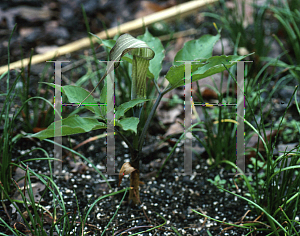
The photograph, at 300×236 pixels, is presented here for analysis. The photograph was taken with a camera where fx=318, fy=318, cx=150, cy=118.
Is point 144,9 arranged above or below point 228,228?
above

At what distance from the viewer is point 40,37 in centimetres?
242

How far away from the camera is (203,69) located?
3.14ft

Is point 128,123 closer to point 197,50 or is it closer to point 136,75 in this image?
point 136,75

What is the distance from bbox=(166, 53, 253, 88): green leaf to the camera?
2.92 ft

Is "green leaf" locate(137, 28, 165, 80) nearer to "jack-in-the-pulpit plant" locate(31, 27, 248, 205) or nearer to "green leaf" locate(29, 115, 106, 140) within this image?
"jack-in-the-pulpit plant" locate(31, 27, 248, 205)

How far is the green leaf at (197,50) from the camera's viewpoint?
1057 millimetres

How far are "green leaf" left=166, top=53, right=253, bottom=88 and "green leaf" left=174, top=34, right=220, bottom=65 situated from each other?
0.33ft

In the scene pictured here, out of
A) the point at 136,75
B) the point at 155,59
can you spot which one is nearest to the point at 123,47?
the point at 136,75

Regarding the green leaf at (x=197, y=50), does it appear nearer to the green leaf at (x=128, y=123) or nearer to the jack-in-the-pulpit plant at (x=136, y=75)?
the jack-in-the-pulpit plant at (x=136, y=75)

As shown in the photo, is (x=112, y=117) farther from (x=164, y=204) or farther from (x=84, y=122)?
(x=164, y=204)

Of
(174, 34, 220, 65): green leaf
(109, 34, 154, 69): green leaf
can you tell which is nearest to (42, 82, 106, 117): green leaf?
(109, 34, 154, 69): green leaf

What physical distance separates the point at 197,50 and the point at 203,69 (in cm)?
14

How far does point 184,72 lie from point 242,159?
69 cm

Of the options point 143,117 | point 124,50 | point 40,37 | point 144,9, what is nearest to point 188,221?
point 143,117
